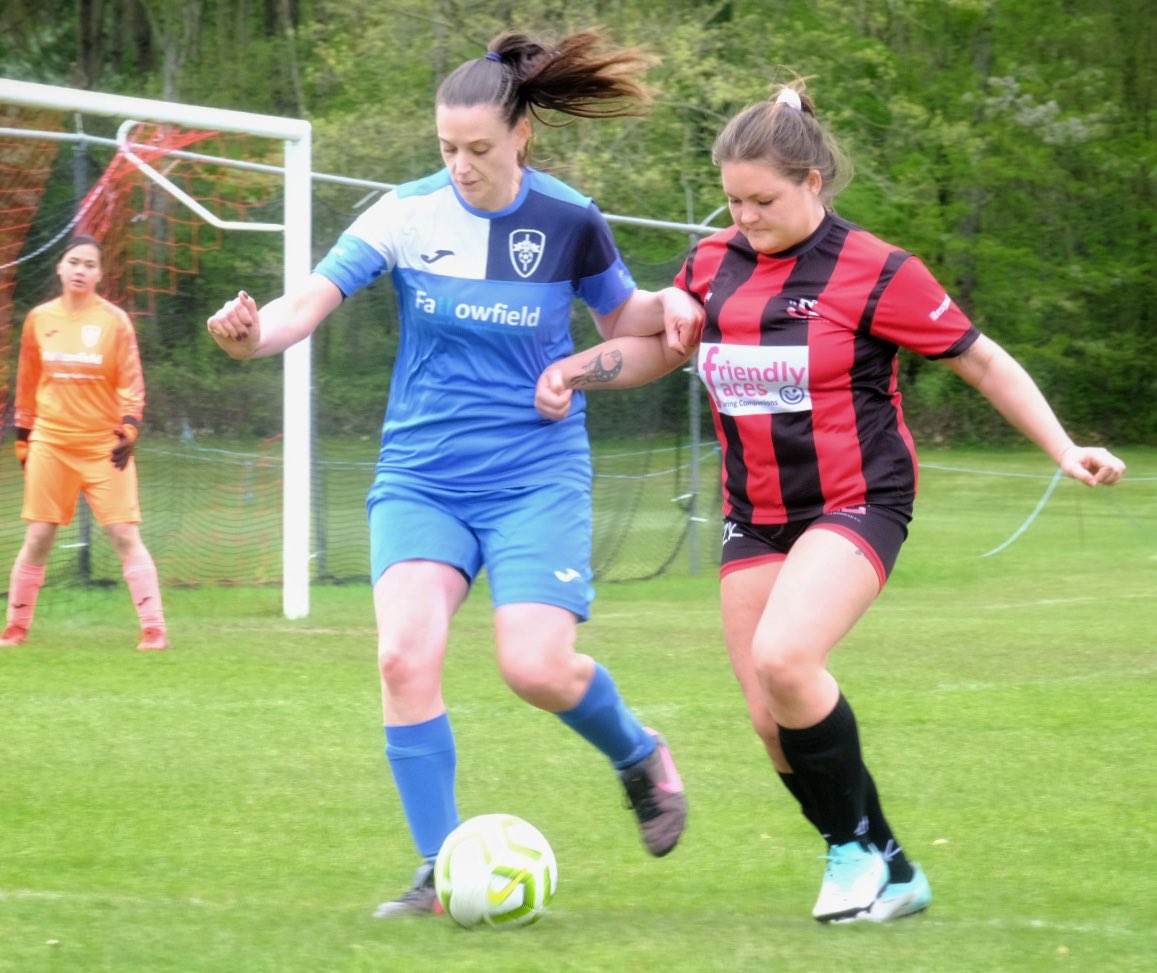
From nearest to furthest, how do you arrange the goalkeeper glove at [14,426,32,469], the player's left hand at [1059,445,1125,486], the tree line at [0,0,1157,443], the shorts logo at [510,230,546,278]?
the player's left hand at [1059,445,1125,486], the shorts logo at [510,230,546,278], the goalkeeper glove at [14,426,32,469], the tree line at [0,0,1157,443]

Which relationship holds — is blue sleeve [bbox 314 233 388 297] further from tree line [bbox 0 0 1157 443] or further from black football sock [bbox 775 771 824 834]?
tree line [bbox 0 0 1157 443]

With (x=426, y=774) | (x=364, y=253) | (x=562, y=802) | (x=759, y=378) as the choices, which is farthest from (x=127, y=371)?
(x=759, y=378)

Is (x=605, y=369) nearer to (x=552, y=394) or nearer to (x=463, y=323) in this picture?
(x=552, y=394)

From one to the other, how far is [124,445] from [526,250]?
531 centimetres

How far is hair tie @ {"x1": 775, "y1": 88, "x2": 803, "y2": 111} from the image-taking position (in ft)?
14.2

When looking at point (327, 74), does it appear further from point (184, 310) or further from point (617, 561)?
point (617, 561)

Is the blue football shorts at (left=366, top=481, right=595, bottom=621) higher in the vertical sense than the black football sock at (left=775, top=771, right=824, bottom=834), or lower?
higher

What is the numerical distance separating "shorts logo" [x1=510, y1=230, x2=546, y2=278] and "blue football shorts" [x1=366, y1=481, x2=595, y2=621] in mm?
574

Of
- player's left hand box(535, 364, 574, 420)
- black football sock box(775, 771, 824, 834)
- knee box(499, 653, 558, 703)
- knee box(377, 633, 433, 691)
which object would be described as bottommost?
black football sock box(775, 771, 824, 834)

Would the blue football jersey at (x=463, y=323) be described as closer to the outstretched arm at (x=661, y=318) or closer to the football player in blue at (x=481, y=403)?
the football player in blue at (x=481, y=403)

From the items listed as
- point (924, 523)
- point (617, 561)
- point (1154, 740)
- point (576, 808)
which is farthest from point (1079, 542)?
point (576, 808)

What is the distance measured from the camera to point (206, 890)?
182 inches

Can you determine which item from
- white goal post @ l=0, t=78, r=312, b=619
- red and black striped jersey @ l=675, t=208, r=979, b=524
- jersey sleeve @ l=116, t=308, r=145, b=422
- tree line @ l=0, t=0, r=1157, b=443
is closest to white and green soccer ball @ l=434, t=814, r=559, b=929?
red and black striped jersey @ l=675, t=208, r=979, b=524

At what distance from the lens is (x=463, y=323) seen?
4.43 meters
